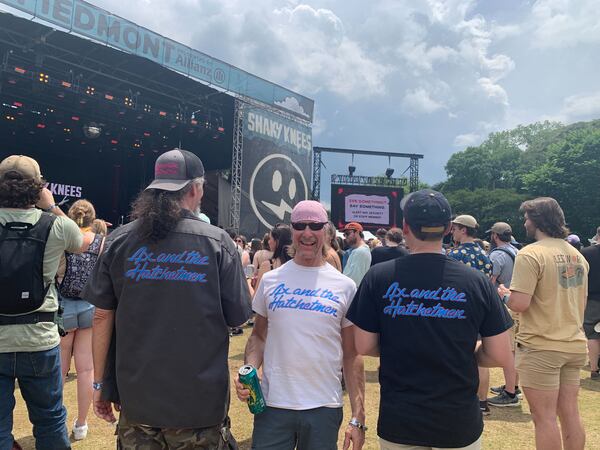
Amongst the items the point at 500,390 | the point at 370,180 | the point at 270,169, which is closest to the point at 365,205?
the point at 370,180

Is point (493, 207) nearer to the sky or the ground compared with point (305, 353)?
nearer to the sky

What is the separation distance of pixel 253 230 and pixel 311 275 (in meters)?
14.0

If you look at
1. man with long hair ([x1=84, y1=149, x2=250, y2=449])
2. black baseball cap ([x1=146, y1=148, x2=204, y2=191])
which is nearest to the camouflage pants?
man with long hair ([x1=84, y1=149, x2=250, y2=449])

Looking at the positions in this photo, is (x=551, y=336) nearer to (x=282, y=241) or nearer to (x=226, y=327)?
(x=226, y=327)

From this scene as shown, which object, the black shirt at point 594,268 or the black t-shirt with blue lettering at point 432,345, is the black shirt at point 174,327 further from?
the black shirt at point 594,268

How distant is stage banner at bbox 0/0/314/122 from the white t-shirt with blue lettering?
1183 centimetres

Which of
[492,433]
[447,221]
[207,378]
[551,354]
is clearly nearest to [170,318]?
[207,378]

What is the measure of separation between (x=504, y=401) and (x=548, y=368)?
2.12m

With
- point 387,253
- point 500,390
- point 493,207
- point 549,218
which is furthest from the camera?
point 493,207

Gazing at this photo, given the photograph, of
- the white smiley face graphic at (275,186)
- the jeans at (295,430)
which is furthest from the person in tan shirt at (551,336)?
the white smiley face graphic at (275,186)

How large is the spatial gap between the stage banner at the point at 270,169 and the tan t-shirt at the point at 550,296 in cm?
1345

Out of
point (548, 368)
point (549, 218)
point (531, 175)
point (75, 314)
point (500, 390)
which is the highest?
point (531, 175)

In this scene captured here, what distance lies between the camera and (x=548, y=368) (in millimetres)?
2674

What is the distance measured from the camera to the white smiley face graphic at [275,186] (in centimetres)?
Result: 1620
